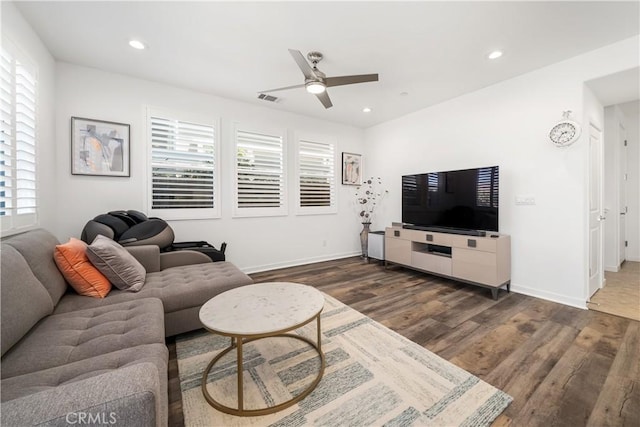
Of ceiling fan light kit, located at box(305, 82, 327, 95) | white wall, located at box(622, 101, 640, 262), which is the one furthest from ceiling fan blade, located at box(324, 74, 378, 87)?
white wall, located at box(622, 101, 640, 262)

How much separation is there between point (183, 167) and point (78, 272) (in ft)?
6.46

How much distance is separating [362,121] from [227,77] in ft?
8.75

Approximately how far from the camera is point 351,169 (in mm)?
5168

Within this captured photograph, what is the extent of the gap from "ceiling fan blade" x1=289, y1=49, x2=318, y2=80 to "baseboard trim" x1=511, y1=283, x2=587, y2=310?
3479 millimetres

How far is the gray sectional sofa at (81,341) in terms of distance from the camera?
0.71 m

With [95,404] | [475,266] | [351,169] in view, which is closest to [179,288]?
[95,404]

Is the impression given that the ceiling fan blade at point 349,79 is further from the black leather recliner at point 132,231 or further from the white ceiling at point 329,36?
the black leather recliner at point 132,231

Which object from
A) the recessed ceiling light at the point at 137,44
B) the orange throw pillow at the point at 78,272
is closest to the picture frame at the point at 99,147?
the recessed ceiling light at the point at 137,44

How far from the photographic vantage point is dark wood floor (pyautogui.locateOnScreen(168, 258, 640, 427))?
1.44m

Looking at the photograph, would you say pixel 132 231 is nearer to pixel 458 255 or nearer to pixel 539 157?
pixel 458 255

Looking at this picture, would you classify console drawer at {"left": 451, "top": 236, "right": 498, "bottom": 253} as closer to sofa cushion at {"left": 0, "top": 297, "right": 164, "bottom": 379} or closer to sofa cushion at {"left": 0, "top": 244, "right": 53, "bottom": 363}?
sofa cushion at {"left": 0, "top": 297, "right": 164, "bottom": 379}

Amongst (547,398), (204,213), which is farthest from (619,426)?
(204,213)

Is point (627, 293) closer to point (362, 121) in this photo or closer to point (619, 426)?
point (619, 426)

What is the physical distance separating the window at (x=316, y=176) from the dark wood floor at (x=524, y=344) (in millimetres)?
1669
